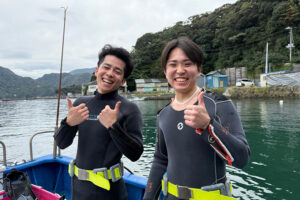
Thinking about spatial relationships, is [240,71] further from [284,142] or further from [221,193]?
[221,193]

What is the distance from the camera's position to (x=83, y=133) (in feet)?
6.48

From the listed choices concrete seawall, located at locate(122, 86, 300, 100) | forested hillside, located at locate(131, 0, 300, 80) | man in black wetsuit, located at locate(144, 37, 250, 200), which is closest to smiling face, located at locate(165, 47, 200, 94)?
man in black wetsuit, located at locate(144, 37, 250, 200)

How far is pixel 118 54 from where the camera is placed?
2.02 meters

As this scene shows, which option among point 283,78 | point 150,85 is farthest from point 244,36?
point 150,85

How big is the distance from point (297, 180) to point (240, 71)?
123ft

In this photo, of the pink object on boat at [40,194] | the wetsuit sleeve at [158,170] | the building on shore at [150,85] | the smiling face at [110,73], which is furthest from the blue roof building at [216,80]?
the wetsuit sleeve at [158,170]

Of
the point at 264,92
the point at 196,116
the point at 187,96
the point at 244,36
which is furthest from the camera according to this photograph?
the point at 244,36

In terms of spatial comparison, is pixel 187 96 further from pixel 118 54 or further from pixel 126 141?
pixel 118 54

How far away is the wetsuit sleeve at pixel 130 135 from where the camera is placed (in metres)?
1.67

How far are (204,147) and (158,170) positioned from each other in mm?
493

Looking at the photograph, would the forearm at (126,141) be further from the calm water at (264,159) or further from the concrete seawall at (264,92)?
the concrete seawall at (264,92)

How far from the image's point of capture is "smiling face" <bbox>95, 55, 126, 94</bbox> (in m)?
1.95

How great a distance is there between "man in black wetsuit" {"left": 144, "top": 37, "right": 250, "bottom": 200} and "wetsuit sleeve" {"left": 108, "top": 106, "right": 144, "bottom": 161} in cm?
23

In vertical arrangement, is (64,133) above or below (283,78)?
below
